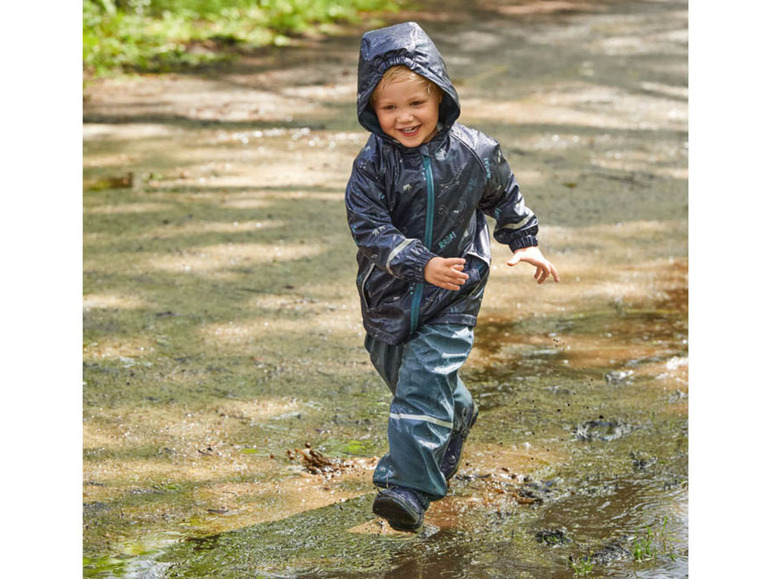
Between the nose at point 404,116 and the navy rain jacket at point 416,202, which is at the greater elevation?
the nose at point 404,116

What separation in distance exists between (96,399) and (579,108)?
21.5ft

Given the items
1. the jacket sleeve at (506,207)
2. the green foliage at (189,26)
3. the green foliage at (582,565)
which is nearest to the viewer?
the green foliage at (582,565)

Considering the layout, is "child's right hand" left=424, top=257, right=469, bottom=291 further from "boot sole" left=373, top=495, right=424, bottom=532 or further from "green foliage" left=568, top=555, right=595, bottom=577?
"green foliage" left=568, top=555, right=595, bottom=577

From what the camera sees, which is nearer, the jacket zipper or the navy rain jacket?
the navy rain jacket

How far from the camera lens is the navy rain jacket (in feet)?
11.0

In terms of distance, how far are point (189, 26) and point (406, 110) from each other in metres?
9.70

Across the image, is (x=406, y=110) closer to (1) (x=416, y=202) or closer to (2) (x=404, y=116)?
(2) (x=404, y=116)

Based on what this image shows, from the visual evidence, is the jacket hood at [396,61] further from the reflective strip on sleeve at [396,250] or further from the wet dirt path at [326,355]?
the wet dirt path at [326,355]

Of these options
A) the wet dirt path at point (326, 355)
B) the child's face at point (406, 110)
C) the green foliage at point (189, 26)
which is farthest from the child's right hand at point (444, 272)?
the green foliage at point (189, 26)

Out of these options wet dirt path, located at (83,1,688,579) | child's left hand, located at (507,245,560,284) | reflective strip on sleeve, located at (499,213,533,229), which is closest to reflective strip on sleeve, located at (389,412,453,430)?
wet dirt path, located at (83,1,688,579)

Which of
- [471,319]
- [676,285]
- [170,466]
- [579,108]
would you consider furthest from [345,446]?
[579,108]

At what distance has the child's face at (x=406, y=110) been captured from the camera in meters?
3.36

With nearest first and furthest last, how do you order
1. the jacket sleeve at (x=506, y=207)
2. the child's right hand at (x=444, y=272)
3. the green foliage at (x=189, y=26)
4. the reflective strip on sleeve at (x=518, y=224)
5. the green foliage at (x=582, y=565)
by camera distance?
the child's right hand at (x=444, y=272)
the green foliage at (x=582, y=565)
the jacket sleeve at (x=506, y=207)
the reflective strip on sleeve at (x=518, y=224)
the green foliage at (x=189, y=26)

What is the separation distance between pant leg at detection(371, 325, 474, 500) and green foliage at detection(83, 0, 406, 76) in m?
8.05
